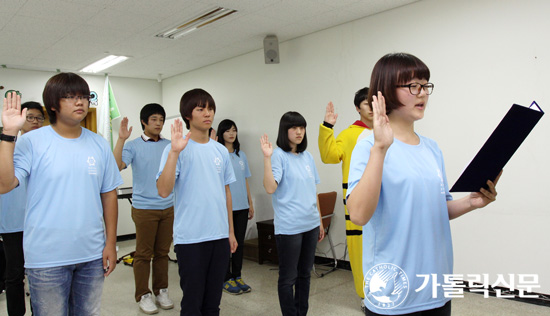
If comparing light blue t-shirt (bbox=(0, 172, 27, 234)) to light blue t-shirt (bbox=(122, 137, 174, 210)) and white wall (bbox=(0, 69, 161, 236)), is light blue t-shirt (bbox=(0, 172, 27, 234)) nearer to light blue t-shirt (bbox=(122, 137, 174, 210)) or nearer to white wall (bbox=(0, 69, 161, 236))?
light blue t-shirt (bbox=(122, 137, 174, 210))

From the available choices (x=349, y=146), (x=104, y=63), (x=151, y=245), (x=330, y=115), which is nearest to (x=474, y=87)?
(x=349, y=146)

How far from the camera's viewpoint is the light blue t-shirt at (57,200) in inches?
65.6

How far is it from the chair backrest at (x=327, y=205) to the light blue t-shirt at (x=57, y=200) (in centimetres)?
278

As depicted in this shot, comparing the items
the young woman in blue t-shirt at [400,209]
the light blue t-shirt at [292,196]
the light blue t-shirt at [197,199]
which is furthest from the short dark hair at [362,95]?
the young woman in blue t-shirt at [400,209]

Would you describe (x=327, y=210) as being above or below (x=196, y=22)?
below

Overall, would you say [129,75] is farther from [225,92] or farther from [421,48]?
[421,48]

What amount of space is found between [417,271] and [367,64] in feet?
11.1

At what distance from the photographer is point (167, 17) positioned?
13.8 feet

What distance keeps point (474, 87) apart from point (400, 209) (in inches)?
110

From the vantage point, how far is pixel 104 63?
20.2 ft

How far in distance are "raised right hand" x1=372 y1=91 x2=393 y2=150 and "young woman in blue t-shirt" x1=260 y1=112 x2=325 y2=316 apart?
1513 millimetres

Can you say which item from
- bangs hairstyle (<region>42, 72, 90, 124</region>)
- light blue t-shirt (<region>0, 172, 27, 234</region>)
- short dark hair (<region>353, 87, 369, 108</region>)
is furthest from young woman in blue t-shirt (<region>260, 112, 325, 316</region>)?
light blue t-shirt (<region>0, 172, 27, 234</region>)

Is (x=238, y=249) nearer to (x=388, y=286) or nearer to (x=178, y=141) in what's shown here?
(x=178, y=141)

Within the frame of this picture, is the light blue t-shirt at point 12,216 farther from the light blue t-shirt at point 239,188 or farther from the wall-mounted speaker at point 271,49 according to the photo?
the wall-mounted speaker at point 271,49
